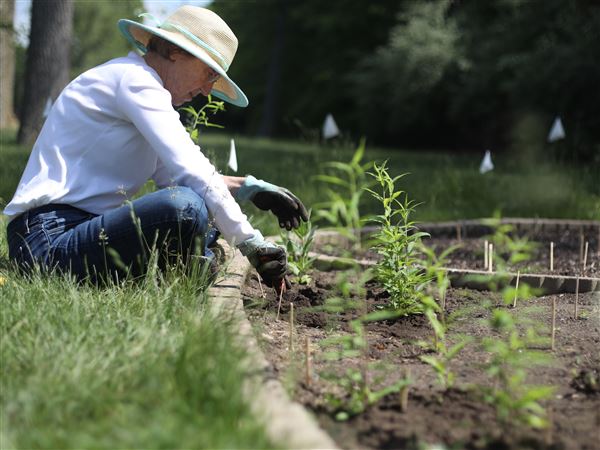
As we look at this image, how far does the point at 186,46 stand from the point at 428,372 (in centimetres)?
147

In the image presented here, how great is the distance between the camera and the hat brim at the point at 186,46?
3.01 metres

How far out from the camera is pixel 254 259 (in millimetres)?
3066

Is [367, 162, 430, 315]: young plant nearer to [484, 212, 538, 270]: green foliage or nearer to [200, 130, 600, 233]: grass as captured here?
[484, 212, 538, 270]: green foliage

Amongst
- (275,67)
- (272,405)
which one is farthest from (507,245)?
(275,67)

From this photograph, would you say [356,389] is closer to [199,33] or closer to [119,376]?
[119,376]

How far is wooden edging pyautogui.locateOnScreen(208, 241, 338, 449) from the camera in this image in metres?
1.71

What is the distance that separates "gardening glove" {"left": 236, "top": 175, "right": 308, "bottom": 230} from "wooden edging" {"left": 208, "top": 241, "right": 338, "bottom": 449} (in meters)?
0.74

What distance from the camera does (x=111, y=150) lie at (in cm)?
311

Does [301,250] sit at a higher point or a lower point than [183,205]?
lower

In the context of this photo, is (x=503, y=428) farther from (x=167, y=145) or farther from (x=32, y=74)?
(x=32, y=74)

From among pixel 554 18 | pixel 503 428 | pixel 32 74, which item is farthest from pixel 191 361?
pixel 554 18

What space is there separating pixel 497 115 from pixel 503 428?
52.8 feet

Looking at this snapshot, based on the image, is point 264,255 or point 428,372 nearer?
point 428,372

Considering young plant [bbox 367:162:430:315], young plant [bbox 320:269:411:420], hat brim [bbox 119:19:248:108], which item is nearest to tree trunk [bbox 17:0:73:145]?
hat brim [bbox 119:19:248:108]
